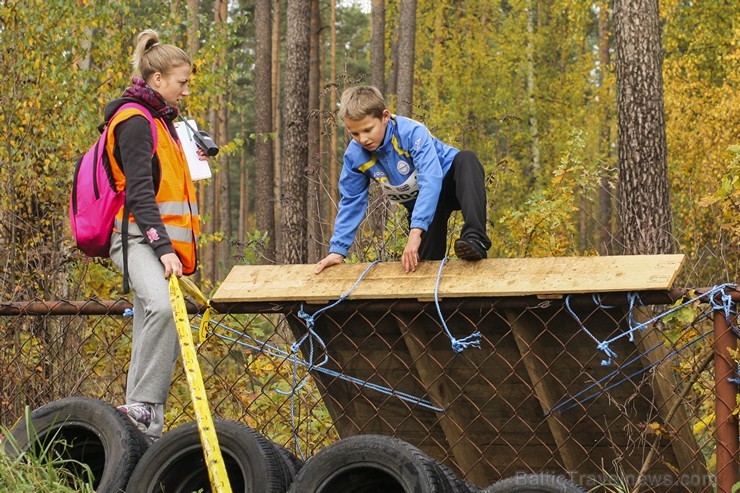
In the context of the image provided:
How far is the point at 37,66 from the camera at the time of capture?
7.70 meters

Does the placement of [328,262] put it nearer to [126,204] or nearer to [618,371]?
[126,204]

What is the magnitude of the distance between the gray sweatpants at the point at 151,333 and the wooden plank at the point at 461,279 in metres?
0.22

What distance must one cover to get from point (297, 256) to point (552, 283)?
8.90 m

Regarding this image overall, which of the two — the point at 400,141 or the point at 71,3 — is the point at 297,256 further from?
the point at 400,141

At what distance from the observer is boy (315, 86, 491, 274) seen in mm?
3709

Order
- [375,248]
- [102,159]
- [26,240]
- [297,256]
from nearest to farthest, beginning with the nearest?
[102,159], [375,248], [26,240], [297,256]

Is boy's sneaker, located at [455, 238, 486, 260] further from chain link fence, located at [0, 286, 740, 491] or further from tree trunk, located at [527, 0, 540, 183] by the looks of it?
tree trunk, located at [527, 0, 540, 183]

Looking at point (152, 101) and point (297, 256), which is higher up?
point (152, 101)

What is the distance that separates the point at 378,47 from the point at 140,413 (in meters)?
18.2

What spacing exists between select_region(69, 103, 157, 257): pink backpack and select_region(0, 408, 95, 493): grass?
2.26 feet

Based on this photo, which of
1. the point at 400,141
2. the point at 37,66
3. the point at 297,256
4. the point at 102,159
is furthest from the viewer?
the point at 297,256

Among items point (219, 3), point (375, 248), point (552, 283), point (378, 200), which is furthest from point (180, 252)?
point (219, 3)

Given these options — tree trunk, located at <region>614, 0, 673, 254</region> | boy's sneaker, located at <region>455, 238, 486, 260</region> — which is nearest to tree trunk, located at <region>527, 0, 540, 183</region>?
tree trunk, located at <region>614, 0, 673, 254</region>

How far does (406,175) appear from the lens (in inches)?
156
